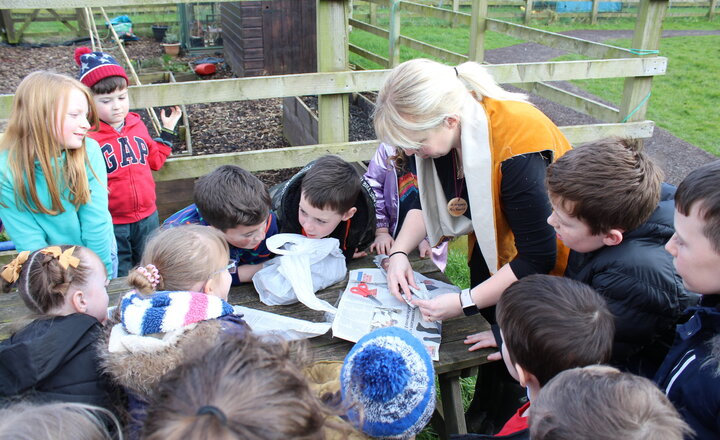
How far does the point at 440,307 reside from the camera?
202 centimetres

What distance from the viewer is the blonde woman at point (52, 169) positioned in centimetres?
247

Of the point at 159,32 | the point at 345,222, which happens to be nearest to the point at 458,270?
the point at 345,222

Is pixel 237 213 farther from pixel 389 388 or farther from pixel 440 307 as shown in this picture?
pixel 389 388

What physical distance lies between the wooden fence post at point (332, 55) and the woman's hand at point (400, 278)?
5.73 ft

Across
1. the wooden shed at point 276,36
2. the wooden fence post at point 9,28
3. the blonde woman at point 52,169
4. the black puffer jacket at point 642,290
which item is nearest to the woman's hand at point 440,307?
the black puffer jacket at point 642,290

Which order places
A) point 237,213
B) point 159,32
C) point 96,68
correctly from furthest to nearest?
1. point 159,32
2. point 96,68
3. point 237,213

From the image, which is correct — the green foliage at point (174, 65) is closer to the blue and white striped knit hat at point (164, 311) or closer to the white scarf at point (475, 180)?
the white scarf at point (475, 180)

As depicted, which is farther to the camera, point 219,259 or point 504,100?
point 504,100

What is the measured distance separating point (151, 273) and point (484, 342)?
118 centimetres

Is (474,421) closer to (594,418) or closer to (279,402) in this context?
(594,418)

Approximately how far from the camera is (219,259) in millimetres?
1852

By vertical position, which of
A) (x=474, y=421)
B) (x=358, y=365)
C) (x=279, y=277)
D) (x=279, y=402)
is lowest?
(x=474, y=421)

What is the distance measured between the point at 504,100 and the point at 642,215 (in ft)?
2.14

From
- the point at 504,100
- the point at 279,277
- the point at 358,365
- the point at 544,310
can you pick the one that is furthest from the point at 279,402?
the point at 504,100
